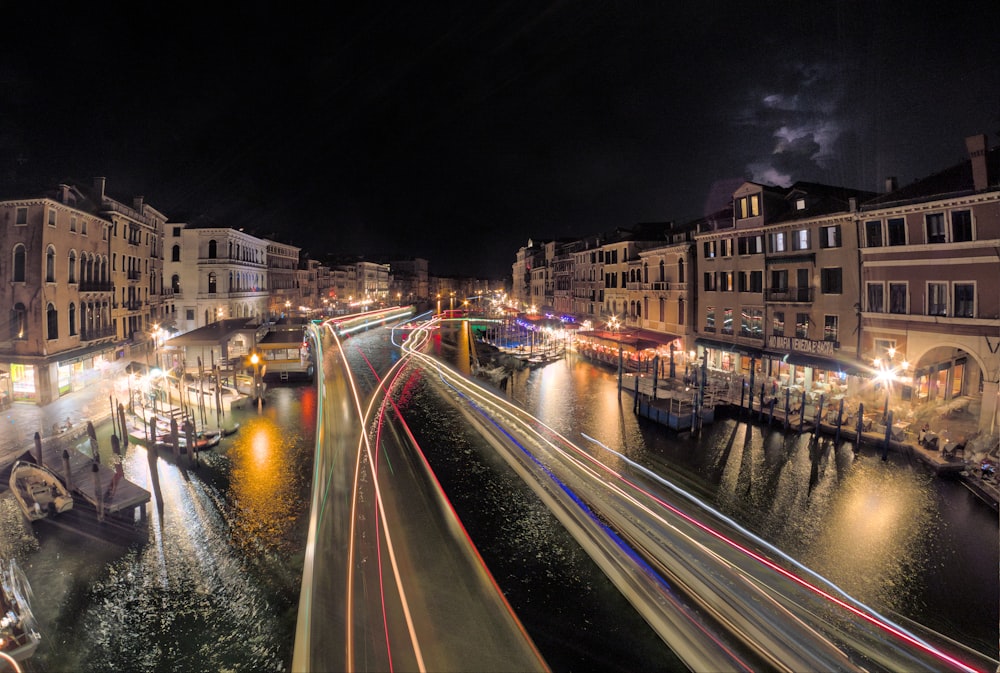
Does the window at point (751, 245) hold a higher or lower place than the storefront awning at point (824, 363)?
higher

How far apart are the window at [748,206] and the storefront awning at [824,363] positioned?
29.6 ft

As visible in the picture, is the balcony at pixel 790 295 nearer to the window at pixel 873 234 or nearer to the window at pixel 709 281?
the window at pixel 873 234

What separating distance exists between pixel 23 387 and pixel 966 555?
39.7m

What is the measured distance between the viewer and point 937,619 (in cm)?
1080

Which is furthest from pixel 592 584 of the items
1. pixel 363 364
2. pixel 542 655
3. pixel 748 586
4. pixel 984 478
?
pixel 363 364

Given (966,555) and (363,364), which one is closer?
(966,555)

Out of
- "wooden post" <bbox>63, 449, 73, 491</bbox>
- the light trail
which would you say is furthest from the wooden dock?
the light trail

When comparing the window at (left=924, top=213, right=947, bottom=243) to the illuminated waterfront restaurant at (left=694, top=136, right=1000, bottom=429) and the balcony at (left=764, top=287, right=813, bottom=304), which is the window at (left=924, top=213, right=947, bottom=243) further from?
the balcony at (left=764, top=287, right=813, bottom=304)

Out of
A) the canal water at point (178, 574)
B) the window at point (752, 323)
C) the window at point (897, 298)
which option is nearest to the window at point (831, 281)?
the window at point (897, 298)

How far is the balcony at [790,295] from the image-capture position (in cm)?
2811

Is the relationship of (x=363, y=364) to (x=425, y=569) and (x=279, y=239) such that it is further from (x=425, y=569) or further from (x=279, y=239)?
(x=279, y=239)

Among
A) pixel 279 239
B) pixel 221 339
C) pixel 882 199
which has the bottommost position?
pixel 221 339

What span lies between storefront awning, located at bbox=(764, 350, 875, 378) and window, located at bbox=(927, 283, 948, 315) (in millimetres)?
3759

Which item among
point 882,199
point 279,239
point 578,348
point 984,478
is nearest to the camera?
point 984,478
